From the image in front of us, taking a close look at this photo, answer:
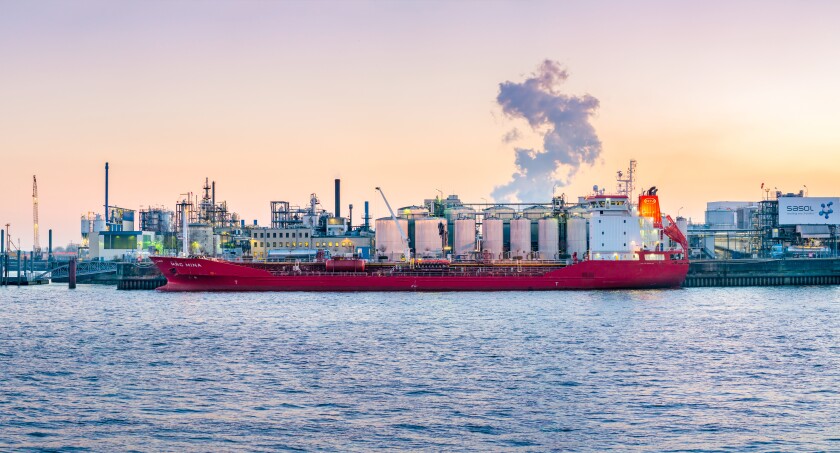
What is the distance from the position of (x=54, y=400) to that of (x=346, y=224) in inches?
3742

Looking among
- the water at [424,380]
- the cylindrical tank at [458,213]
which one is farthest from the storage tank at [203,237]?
the water at [424,380]

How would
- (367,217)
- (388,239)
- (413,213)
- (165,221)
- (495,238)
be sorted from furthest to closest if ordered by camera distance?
(165,221) < (367,217) < (413,213) < (388,239) < (495,238)

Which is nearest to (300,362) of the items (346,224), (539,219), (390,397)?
(390,397)

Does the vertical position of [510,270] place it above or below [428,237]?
below

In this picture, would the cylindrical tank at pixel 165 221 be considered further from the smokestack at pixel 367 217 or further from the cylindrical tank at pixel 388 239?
the cylindrical tank at pixel 388 239

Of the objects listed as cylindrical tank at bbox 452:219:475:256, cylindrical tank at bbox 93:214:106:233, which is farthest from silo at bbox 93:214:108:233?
cylindrical tank at bbox 452:219:475:256

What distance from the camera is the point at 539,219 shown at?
334 feet

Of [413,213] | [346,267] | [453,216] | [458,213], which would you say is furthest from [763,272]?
[346,267]

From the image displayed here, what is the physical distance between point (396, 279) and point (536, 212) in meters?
32.3

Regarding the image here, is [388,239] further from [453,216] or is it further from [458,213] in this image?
[458,213]

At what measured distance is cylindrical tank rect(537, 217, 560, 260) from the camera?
9988 centimetres

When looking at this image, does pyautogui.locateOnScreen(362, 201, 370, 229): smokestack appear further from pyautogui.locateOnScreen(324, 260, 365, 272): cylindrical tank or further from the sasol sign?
the sasol sign

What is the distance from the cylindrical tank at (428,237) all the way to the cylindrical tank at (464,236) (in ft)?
6.69

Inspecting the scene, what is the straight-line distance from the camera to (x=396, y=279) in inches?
3142
